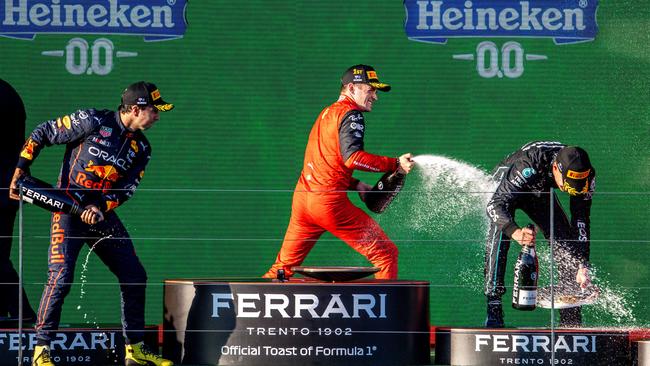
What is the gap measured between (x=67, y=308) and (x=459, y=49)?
3097mm

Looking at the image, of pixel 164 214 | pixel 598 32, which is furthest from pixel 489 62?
A: pixel 164 214

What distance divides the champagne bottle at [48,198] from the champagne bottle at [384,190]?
1844 millimetres

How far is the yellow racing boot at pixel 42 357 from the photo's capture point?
6293 millimetres

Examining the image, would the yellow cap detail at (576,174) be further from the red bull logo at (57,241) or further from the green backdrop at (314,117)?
the red bull logo at (57,241)

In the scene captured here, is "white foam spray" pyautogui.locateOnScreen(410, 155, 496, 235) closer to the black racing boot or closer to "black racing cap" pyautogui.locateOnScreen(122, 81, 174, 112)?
the black racing boot

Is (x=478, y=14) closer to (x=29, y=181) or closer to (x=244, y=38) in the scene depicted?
(x=244, y=38)

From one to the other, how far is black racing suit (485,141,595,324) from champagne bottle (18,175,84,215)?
94.1 inches

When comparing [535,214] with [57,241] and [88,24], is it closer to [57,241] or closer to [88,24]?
[57,241]

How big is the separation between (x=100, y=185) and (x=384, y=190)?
1.78 m

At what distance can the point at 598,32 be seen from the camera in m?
8.66

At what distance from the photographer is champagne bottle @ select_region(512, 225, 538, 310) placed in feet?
23.2

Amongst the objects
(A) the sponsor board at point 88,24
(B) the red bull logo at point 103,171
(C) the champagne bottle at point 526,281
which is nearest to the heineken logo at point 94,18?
(A) the sponsor board at point 88,24

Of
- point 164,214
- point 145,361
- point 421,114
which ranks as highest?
point 421,114

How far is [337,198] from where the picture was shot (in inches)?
294
